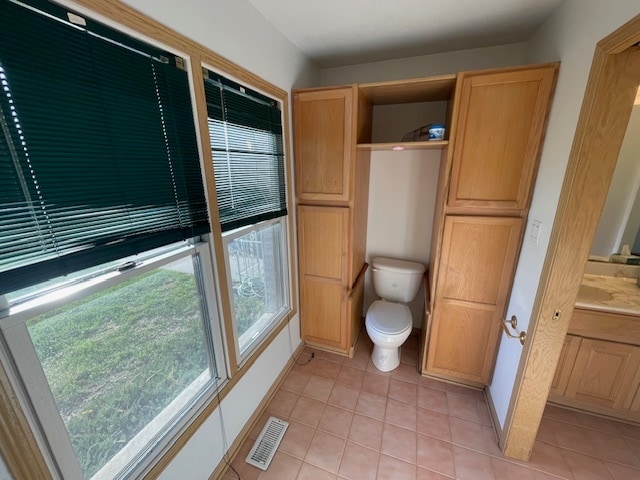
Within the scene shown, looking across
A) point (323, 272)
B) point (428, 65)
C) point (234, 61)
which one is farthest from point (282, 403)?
point (428, 65)

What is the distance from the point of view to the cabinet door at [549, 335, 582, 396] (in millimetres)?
1562

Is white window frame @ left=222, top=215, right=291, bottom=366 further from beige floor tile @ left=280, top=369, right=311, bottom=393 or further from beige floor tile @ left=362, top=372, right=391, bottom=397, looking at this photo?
beige floor tile @ left=362, top=372, right=391, bottom=397

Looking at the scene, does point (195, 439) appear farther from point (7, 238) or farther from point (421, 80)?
point (421, 80)

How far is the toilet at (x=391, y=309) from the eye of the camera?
6.50 feet

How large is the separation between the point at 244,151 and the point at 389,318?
1.62m

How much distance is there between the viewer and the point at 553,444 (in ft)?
5.08

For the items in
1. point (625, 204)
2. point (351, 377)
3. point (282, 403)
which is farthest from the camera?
point (351, 377)

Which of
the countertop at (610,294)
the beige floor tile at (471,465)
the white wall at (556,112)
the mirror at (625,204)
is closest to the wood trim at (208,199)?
the beige floor tile at (471,465)

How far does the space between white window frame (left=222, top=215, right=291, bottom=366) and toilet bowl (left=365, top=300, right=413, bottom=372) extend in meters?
0.68

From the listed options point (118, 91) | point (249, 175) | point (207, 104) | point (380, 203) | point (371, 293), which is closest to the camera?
point (118, 91)

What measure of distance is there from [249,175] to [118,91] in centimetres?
70

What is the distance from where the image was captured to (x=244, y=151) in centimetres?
141

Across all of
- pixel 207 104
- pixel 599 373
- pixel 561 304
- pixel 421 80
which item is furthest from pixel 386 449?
pixel 421 80

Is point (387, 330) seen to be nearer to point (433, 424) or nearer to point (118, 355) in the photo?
point (433, 424)
